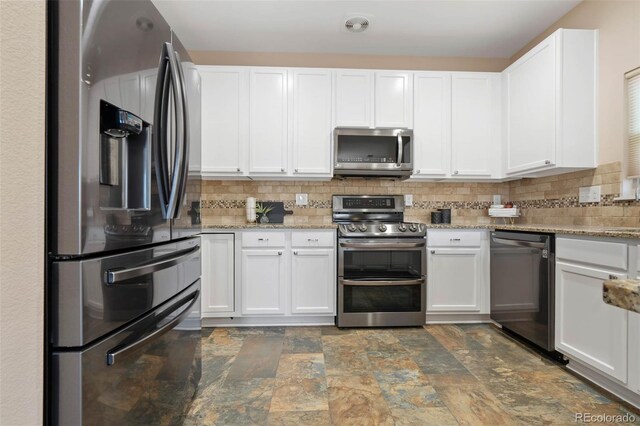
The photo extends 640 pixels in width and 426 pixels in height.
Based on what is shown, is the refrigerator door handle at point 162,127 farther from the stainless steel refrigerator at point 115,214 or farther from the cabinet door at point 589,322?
the cabinet door at point 589,322

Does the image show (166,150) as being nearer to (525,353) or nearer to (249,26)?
(249,26)

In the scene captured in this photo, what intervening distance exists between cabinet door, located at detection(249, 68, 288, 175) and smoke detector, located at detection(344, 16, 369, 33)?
705 millimetres

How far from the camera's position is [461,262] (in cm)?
292

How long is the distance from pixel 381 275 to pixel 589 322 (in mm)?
1425

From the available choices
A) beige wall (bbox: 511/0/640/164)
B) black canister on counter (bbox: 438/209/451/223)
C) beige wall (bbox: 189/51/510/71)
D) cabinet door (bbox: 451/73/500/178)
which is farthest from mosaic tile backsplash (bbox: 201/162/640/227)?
beige wall (bbox: 189/51/510/71)

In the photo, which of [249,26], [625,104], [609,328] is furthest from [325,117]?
[609,328]

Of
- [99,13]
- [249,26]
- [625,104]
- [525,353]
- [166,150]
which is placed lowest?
[525,353]

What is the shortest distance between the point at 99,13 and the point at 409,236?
2.54 metres

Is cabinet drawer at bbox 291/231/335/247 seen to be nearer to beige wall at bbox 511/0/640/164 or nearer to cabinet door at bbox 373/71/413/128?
cabinet door at bbox 373/71/413/128

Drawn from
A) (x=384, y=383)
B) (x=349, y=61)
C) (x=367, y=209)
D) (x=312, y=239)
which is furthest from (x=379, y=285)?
(x=349, y=61)

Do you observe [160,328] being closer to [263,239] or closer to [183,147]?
[183,147]

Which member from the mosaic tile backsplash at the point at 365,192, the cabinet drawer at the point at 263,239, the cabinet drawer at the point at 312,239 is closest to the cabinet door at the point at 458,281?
the mosaic tile backsplash at the point at 365,192

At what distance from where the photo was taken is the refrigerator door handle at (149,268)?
0.92 metres
